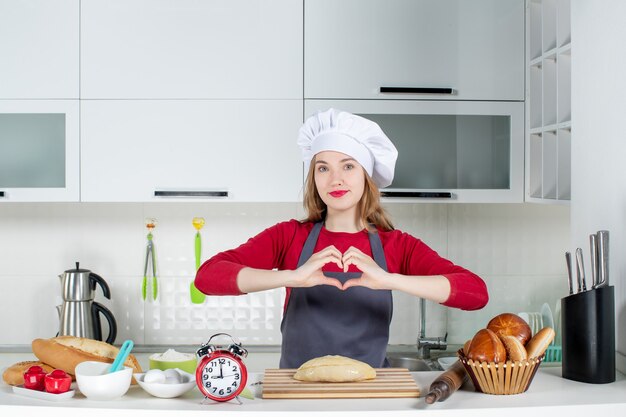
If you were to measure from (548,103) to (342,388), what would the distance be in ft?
4.49

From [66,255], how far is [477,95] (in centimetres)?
156

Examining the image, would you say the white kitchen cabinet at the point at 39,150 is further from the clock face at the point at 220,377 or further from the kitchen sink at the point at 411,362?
the clock face at the point at 220,377

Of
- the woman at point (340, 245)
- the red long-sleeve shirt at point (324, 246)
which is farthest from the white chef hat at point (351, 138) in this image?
the red long-sleeve shirt at point (324, 246)

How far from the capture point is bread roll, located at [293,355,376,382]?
1404mm

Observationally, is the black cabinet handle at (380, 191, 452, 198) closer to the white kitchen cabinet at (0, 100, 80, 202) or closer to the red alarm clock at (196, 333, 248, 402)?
the white kitchen cabinet at (0, 100, 80, 202)

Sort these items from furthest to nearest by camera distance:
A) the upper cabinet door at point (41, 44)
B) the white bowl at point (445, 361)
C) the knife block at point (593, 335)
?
1. the white bowl at point (445, 361)
2. the upper cabinet door at point (41, 44)
3. the knife block at point (593, 335)

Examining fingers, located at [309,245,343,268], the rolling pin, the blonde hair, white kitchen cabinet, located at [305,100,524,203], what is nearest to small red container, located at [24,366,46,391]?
fingers, located at [309,245,343,268]

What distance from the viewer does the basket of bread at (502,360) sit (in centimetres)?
138

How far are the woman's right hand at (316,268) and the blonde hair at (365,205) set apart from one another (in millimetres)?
466

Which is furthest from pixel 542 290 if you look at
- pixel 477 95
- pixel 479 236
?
pixel 477 95

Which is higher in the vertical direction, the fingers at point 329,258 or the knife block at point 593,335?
the fingers at point 329,258

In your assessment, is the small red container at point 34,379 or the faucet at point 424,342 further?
the faucet at point 424,342

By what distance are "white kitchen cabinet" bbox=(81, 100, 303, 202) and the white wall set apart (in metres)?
0.90

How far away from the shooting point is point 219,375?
4.32 ft
